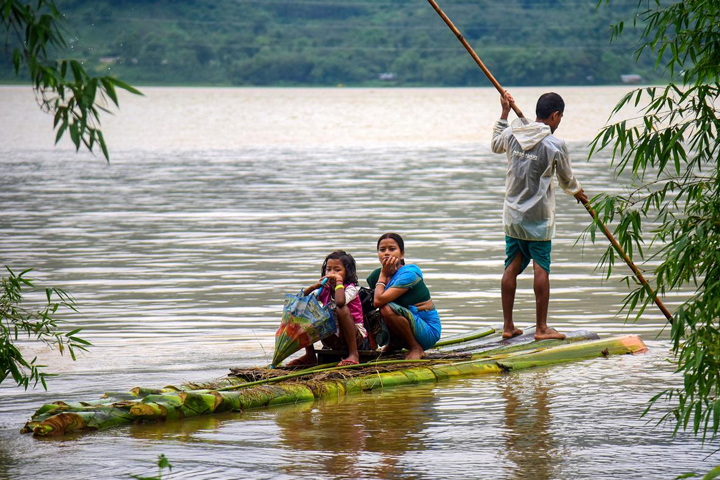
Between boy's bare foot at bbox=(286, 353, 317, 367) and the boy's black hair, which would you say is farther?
the boy's black hair

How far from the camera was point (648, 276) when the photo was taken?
11266 millimetres

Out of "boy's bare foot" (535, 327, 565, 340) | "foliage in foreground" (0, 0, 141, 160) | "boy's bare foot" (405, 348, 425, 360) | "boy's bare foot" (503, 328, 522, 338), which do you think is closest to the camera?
"foliage in foreground" (0, 0, 141, 160)

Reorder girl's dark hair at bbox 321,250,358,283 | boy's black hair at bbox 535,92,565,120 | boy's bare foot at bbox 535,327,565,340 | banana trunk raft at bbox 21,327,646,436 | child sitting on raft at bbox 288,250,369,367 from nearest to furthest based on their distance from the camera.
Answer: banana trunk raft at bbox 21,327,646,436 < child sitting on raft at bbox 288,250,369,367 < girl's dark hair at bbox 321,250,358,283 < boy's black hair at bbox 535,92,565,120 < boy's bare foot at bbox 535,327,565,340

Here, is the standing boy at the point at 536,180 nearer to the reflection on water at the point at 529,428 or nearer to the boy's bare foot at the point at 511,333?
the boy's bare foot at the point at 511,333

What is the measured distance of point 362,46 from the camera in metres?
106

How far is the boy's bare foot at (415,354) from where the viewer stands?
764 cm

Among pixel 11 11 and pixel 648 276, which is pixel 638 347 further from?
pixel 11 11

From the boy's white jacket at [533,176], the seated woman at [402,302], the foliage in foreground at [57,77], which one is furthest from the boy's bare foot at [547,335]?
the foliage in foreground at [57,77]

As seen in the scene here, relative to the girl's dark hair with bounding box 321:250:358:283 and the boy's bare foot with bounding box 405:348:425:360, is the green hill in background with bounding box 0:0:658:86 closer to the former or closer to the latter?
the boy's bare foot with bounding box 405:348:425:360

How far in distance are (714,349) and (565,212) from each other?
1373cm

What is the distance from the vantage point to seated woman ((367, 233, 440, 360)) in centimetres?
752

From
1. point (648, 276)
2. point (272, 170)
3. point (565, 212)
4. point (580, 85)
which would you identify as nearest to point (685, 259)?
point (648, 276)

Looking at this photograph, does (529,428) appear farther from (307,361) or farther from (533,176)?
(533,176)

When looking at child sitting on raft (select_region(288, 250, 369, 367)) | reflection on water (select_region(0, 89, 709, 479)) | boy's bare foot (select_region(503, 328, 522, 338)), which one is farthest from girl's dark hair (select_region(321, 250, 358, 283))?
boy's bare foot (select_region(503, 328, 522, 338))
